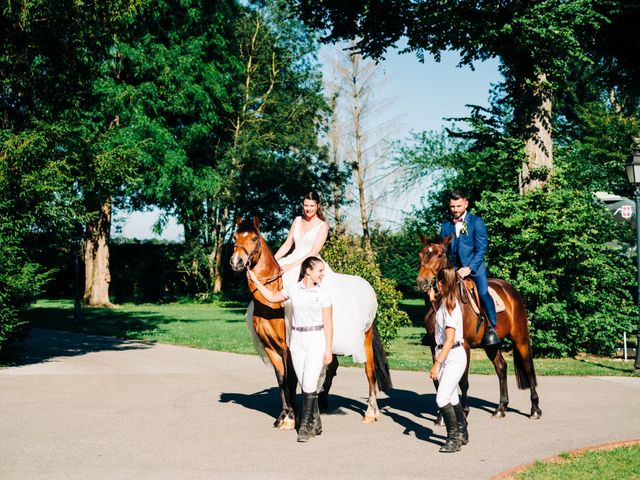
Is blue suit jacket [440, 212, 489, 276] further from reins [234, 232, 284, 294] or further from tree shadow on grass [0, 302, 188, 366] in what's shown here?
tree shadow on grass [0, 302, 188, 366]

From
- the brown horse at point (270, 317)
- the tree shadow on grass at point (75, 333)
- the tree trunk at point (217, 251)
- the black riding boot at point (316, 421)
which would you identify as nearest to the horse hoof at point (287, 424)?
the brown horse at point (270, 317)

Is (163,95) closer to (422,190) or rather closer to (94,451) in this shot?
(422,190)

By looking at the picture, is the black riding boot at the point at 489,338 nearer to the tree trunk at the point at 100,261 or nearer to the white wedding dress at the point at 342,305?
the white wedding dress at the point at 342,305

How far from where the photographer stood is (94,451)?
758 cm

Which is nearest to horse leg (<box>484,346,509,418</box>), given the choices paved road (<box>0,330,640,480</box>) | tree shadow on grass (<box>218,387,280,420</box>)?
paved road (<box>0,330,640,480</box>)

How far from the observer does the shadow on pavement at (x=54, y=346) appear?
1550 cm

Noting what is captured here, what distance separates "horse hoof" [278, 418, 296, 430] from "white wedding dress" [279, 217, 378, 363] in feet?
3.45

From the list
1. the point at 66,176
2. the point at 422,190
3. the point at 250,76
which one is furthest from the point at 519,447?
the point at 250,76

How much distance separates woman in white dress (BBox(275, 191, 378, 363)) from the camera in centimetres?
885

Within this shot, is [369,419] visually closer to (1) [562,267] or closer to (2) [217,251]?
(1) [562,267]

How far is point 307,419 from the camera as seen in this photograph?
810 cm

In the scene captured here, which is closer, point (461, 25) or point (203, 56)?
point (461, 25)

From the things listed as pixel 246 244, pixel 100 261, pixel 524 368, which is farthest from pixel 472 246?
pixel 100 261

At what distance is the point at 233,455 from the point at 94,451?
60.3 inches
